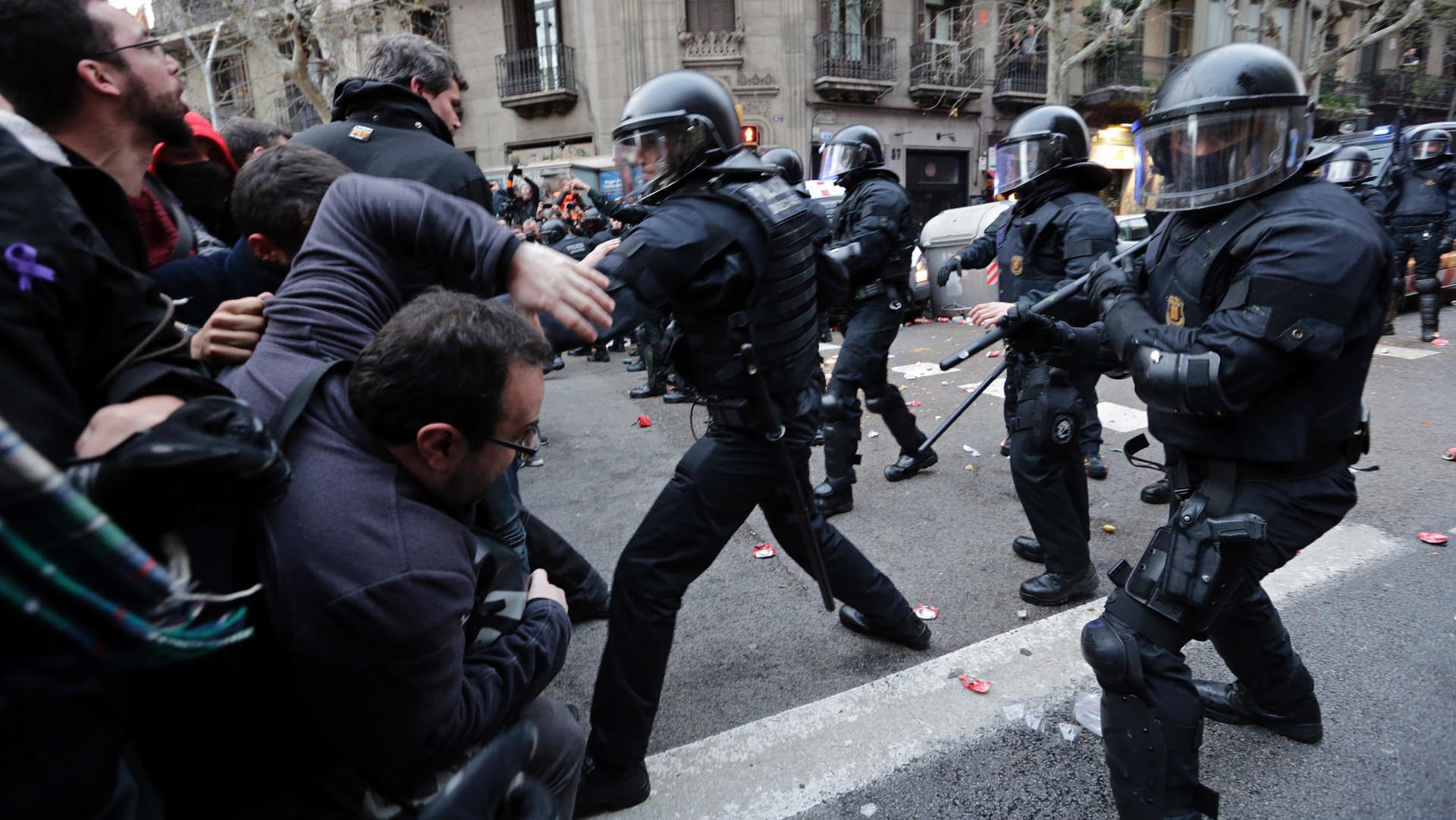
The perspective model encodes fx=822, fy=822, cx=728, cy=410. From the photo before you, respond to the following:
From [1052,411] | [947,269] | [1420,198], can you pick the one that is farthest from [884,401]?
[1420,198]

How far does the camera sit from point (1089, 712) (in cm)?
275

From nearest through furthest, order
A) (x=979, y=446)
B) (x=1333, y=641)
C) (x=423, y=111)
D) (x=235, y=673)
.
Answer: (x=235, y=673)
(x=423, y=111)
(x=1333, y=641)
(x=979, y=446)

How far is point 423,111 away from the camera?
115 inches

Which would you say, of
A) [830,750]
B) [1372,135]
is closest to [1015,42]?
[1372,135]

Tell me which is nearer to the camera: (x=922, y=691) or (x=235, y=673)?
(x=235, y=673)

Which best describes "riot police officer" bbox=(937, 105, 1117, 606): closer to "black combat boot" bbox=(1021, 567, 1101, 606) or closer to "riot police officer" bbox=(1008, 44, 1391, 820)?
"black combat boot" bbox=(1021, 567, 1101, 606)

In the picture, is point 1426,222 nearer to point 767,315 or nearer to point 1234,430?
point 1234,430

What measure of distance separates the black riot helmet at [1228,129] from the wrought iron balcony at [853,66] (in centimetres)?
2074

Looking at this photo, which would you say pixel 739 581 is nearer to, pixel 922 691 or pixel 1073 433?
pixel 922 691

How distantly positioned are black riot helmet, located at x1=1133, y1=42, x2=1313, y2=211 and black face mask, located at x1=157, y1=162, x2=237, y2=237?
3037 millimetres

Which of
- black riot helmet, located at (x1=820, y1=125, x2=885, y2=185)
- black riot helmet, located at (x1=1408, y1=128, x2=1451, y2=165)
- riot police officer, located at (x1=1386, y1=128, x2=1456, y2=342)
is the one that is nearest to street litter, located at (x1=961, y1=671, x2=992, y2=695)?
black riot helmet, located at (x1=820, y1=125, x2=885, y2=185)

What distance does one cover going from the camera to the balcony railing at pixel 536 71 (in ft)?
72.7

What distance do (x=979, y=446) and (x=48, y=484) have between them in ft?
19.4

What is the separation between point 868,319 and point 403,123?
121 inches
